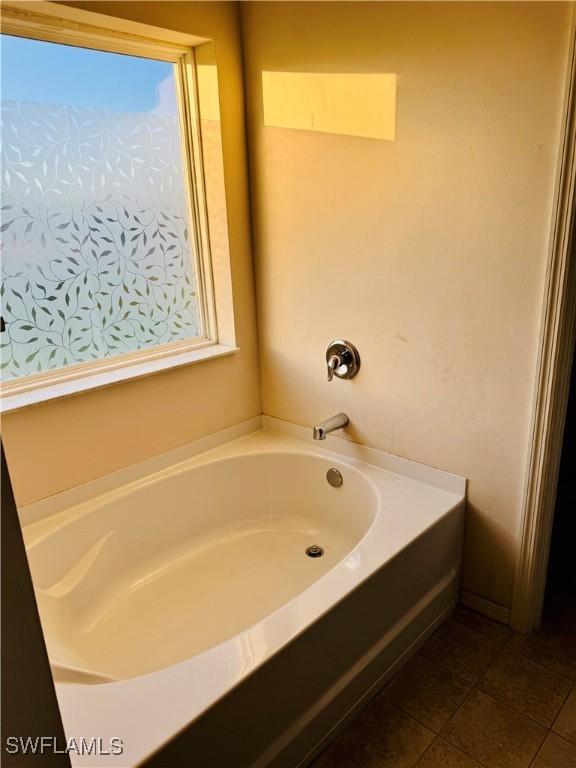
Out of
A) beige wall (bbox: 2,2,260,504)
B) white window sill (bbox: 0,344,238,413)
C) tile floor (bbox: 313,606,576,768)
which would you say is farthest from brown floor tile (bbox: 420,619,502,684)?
white window sill (bbox: 0,344,238,413)

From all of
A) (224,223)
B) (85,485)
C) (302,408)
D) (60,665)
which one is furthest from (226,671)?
(224,223)

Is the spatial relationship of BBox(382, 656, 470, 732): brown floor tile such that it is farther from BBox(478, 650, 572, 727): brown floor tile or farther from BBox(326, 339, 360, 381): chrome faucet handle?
BBox(326, 339, 360, 381): chrome faucet handle

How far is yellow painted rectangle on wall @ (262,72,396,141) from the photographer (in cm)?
186

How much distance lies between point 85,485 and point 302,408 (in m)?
0.96

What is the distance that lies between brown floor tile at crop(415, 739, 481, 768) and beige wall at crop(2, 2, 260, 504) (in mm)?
1394

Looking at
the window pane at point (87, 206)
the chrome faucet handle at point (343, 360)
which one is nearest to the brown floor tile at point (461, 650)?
the chrome faucet handle at point (343, 360)

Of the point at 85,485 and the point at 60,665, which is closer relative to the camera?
the point at 60,665

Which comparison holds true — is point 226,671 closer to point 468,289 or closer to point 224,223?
point 468,289

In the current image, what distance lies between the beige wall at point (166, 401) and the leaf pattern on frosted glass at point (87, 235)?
0.20m

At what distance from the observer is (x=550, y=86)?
1528 millimetres

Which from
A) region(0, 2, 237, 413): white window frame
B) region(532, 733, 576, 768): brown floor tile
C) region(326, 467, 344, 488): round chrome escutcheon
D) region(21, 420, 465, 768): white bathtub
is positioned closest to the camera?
region(21, 420, 465, 768): white bathtub

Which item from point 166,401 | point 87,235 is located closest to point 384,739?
point 166,401

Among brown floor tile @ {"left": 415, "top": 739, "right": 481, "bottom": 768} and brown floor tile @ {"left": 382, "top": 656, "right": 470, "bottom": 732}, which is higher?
brown floor tile @ {"left": 415, "top": 739, "right": 481, "bottom": 768}

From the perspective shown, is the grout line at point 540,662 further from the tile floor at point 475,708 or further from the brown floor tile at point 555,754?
the brown floor tile at point 555,754
